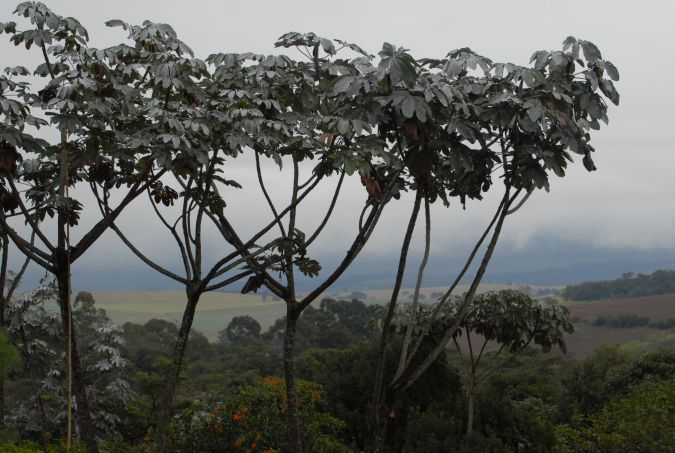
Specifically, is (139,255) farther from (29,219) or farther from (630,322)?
(630,322)

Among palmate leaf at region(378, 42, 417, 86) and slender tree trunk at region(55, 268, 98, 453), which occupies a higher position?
palmate leaf at region(378, 42, 417, 86)

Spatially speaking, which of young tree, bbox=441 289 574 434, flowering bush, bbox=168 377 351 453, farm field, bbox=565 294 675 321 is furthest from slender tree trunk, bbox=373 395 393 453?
farm field, bbox=565 294 675 321

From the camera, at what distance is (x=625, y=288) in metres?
74.2

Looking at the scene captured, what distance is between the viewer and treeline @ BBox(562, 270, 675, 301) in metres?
72.6

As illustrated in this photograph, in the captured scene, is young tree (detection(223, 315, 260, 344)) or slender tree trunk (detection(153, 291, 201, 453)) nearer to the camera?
slender tree trunk (detection(153, 291, 201, 453))

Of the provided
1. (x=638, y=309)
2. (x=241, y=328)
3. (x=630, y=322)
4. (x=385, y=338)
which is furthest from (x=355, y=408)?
(x=638, y=309)

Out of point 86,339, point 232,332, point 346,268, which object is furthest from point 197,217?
point 232,332

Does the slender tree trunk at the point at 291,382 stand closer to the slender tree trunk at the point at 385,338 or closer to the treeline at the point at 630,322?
the slender tree trunk at the point at 385,338

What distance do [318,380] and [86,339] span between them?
46.9 ft

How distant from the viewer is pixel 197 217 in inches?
233

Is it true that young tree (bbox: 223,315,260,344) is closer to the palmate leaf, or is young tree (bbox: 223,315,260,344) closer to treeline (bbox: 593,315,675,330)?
treeline (bbox: 593,315,675,330)

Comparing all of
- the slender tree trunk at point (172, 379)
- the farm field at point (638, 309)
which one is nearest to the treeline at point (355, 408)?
the slender tree trunk at point (172, 379)

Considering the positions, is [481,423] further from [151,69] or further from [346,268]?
[151,69]

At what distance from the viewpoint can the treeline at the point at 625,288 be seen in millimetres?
72562
